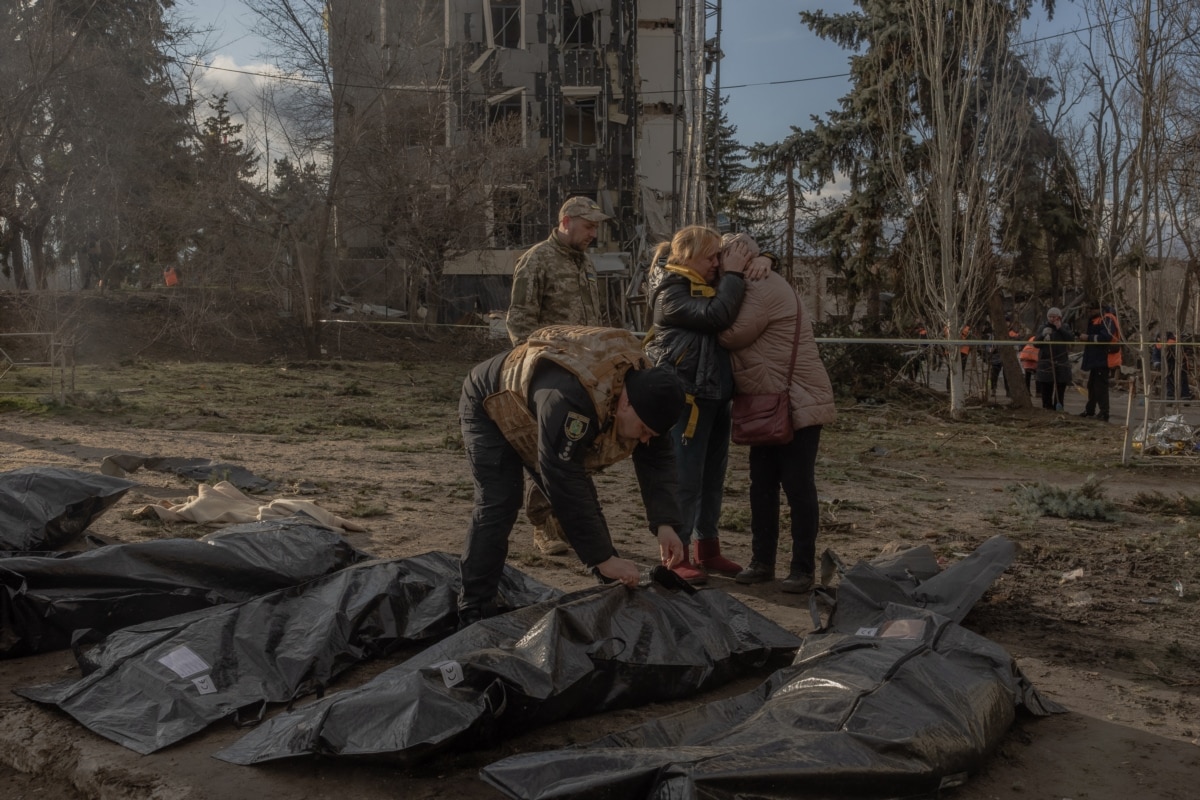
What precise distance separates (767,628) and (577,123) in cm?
2693

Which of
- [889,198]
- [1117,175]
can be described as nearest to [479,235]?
[889,198]

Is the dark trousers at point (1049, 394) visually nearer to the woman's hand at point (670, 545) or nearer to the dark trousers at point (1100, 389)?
the dark trousers at point (1100, 389)

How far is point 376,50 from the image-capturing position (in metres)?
22.6

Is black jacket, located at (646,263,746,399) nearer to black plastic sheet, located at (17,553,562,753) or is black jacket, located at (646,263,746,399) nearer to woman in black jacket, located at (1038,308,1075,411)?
black plastic sheet, located at (17,553,562,753)

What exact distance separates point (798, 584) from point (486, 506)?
5.23 ft

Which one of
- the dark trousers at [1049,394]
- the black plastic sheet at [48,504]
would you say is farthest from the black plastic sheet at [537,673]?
the dark trousers at [1049,394]

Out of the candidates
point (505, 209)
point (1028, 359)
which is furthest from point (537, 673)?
point (505, 209)

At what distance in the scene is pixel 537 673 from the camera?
120 inches

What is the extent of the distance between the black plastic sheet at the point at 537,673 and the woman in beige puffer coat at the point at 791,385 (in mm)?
985

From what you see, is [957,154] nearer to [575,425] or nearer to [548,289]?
[548,289]

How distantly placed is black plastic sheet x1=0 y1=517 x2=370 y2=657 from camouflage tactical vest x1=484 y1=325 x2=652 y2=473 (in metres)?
1.21

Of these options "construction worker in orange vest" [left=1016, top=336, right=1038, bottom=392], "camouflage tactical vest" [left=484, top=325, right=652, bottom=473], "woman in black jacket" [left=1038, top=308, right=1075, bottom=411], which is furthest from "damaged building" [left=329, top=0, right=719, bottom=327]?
"camouflage tactical vest" [left=484, top=325, right=652, bottom=473]

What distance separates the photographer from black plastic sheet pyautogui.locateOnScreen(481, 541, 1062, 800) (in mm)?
2369

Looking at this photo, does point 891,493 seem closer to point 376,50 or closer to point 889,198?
point 889,198
